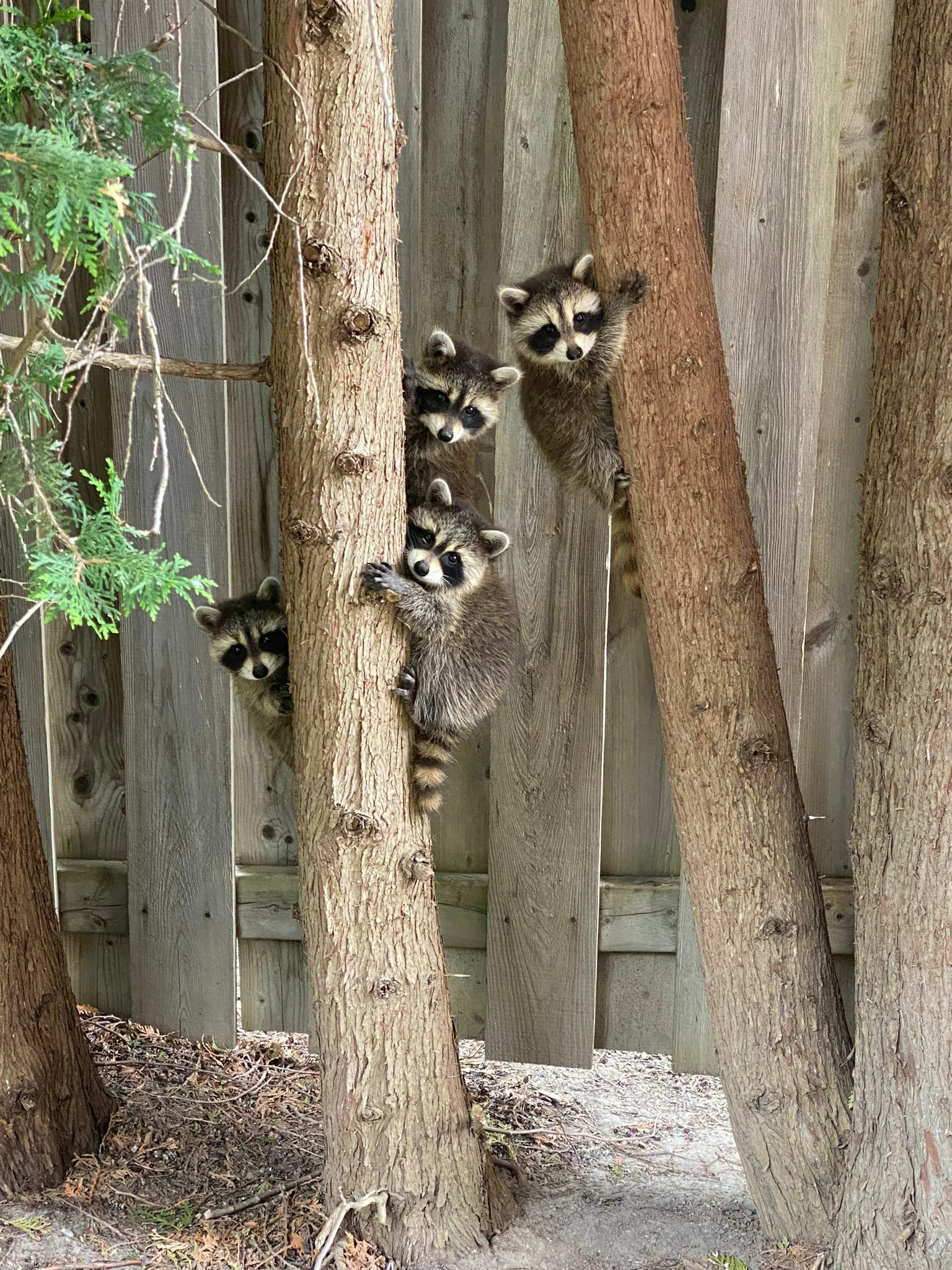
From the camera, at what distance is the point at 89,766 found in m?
3.42

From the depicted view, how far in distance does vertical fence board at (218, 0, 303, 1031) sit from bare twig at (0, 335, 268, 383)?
2.48ft

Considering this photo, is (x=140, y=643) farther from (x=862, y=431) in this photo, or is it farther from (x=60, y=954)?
(x=862, y=431)

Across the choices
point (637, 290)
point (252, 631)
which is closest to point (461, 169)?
point (637, 290)

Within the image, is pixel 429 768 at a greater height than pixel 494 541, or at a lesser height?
lesser

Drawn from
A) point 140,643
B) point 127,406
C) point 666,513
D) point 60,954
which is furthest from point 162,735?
point 666,513

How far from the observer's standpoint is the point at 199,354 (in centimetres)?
312

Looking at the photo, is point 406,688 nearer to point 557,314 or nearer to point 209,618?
point 209,618

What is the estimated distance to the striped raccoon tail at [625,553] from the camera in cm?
296

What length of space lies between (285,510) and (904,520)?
4.24ft

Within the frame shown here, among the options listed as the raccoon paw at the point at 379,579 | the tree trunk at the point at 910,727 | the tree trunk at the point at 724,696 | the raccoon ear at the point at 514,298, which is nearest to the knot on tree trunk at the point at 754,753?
the tree trunk at the point at 724,696

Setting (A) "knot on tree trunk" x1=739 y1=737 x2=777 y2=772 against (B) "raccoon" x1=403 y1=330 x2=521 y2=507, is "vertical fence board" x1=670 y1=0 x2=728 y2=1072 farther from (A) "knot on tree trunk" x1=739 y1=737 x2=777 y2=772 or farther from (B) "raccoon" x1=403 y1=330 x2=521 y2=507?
(B) "raccoon" x1=403 y1=330 x2=521 y2=507

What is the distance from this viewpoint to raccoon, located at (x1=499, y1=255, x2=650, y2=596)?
2.62m

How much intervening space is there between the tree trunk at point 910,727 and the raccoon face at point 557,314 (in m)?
0.67

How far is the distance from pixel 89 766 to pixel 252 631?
2.77ft
